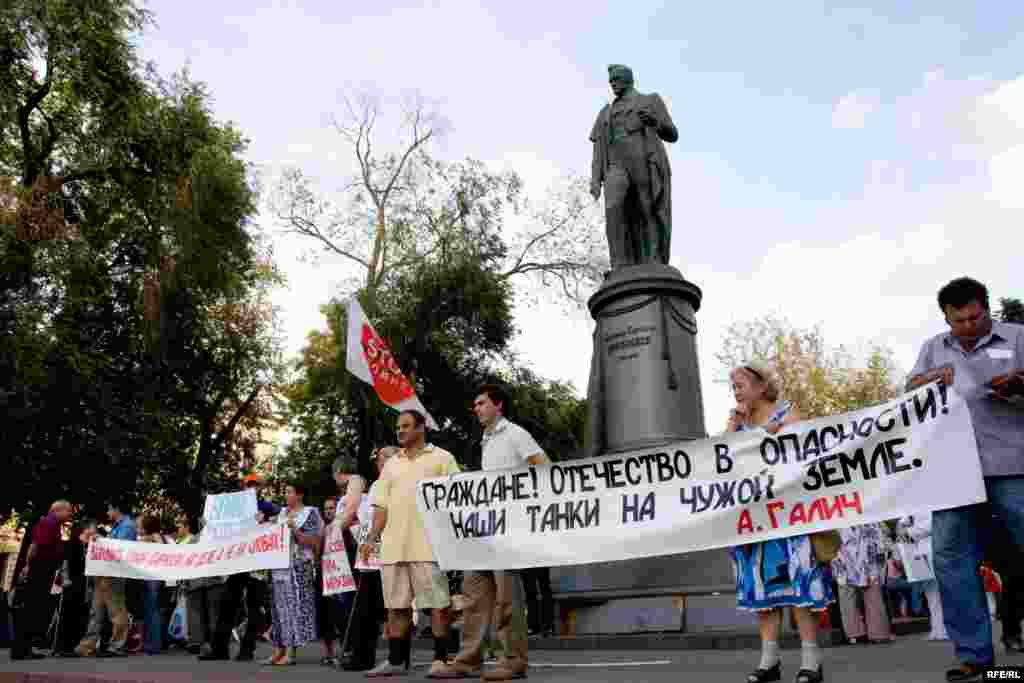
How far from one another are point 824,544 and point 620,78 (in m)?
10.3

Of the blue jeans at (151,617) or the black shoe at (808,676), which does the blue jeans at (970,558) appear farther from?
the blue jeans at (151,617)

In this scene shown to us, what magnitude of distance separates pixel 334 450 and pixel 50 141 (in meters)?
15.9

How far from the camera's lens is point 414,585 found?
7645mm

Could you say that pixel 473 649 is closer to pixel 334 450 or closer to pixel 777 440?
pixel 777 440

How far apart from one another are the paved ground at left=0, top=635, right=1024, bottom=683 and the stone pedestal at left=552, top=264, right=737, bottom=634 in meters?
1.50

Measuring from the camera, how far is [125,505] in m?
25.6

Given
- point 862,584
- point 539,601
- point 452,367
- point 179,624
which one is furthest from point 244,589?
point 452,367

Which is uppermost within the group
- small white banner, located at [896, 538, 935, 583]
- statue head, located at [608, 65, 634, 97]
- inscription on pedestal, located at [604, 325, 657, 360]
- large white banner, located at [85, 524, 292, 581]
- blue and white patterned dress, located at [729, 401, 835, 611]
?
statue head, located at [608, 65, 634, 97]

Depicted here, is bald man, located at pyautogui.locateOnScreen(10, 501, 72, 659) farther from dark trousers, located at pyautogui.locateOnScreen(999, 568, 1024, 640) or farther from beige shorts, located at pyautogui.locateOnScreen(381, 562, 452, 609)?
dark trousers, located at pyautogui.locateOnScreen(999, 568, 1024, 640)

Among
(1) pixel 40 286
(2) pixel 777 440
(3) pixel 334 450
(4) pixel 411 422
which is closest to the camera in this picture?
(2) pixel 777 440

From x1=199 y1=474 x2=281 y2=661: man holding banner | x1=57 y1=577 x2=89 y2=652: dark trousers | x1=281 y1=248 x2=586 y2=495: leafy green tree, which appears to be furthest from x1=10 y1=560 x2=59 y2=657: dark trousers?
x1=281 y1=248 x2=586 y2=495: leafy green tree

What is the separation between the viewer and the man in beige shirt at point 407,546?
761 centimetres

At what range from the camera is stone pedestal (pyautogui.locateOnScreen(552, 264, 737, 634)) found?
12.0 meters

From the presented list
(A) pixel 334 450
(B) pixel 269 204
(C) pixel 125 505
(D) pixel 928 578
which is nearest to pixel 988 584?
(D) pixel 928 578
